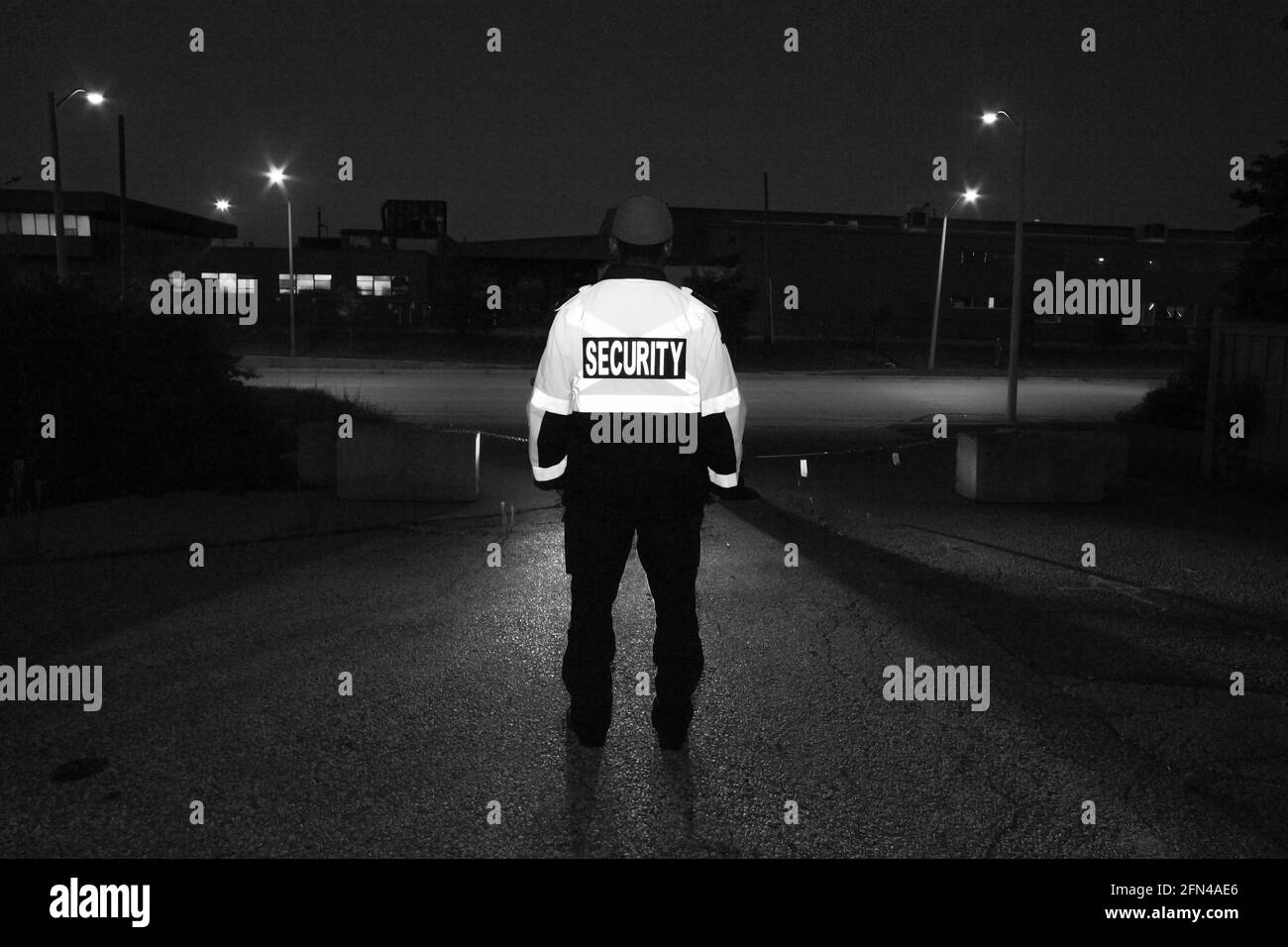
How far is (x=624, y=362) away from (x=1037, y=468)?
7.59 meters

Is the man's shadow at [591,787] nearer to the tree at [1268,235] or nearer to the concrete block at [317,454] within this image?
the concrete block at [317,454]

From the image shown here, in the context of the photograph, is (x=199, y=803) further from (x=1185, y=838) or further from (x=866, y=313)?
(x=866, y=313)

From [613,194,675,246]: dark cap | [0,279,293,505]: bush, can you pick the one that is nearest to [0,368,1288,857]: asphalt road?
[613,194,675,246]: dark cap

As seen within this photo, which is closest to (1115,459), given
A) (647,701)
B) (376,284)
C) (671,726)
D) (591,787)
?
(647,701)

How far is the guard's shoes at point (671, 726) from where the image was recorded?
14.6ft

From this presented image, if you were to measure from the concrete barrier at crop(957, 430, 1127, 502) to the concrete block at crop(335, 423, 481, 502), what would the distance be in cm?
488

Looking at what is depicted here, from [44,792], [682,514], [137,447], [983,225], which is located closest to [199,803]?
[44,792]

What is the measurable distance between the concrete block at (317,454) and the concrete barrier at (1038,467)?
20.5 feet

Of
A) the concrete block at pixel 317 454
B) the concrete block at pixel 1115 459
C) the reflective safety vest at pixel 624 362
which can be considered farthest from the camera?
the concrete block at pixel 1115 459

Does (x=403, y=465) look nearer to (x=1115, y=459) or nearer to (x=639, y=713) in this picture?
(x=639, y=713)

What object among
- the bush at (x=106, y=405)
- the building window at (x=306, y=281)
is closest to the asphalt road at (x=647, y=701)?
the bush at (x=106, y=405)

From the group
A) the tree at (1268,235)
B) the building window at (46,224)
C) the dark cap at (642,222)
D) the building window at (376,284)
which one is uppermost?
the building window at (46,224)

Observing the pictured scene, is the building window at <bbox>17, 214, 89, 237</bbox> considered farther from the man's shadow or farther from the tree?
the man's shadow

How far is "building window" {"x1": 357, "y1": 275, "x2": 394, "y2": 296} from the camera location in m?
61.3
